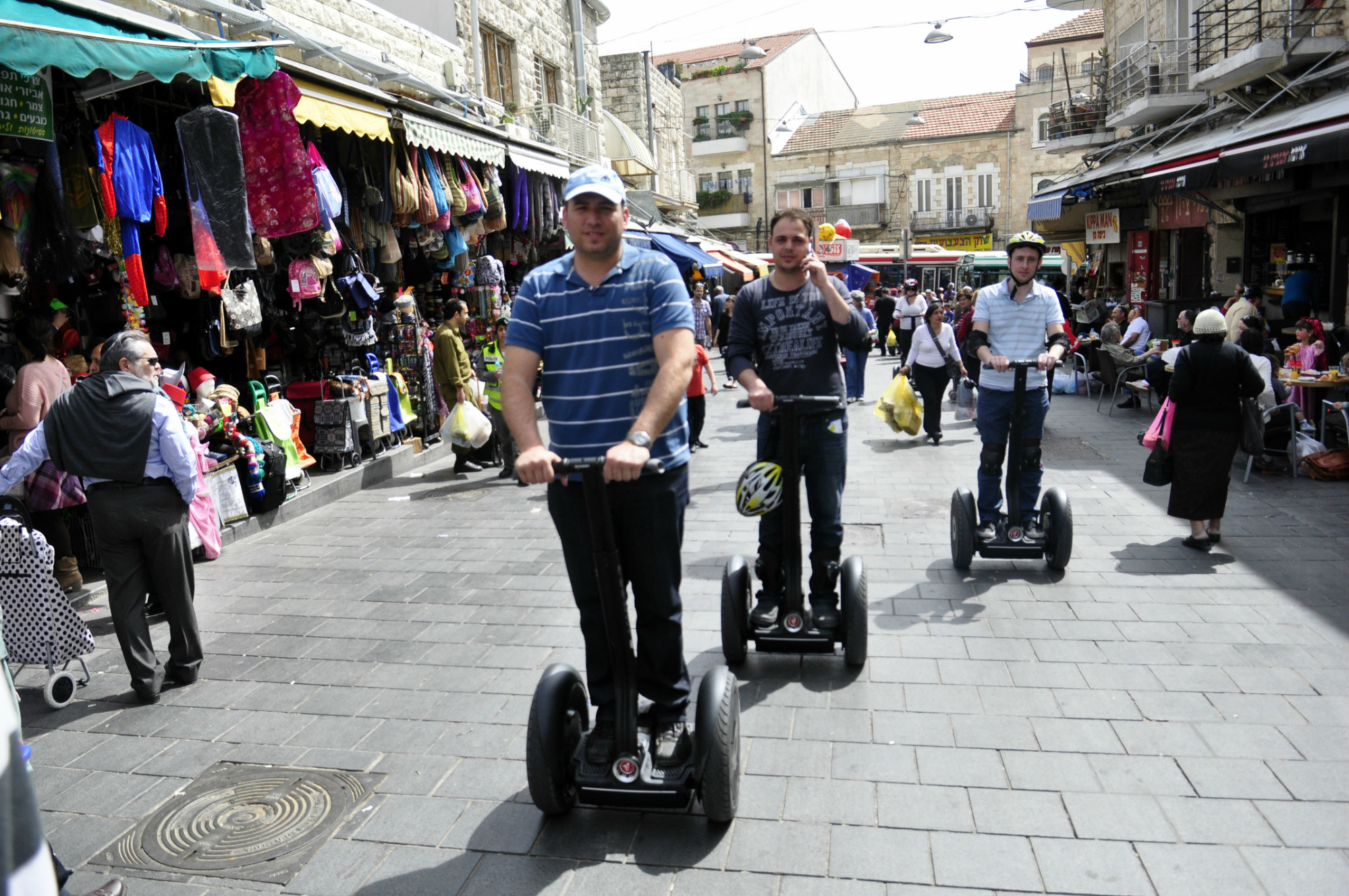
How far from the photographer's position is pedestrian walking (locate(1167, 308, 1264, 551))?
633 cm

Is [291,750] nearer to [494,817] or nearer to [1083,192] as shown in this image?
[494,817]

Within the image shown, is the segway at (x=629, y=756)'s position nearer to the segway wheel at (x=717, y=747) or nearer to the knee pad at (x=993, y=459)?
the segway wheel at (x=717, y=747)

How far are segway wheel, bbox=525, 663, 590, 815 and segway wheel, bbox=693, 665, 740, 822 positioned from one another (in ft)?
1.48

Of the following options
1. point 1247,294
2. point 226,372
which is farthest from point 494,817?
point 1247,294

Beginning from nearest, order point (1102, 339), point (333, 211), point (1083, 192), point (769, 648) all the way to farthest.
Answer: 1. point (769, 648)
2. point (333, 211)
3. point (1102, 339)
4. point (1083, 192)

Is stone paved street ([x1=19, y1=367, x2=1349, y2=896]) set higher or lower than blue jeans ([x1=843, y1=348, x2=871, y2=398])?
lower

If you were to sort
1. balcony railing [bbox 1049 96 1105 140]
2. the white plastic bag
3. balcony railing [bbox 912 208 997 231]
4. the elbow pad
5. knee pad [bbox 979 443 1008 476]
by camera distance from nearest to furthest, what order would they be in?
the elbow pad < knee pad [bbox 979 443 1008 476] < the white plastic bag < balcony railing [bbox 1049 96 1105 140] < balcony railing [bbox 912 208 997 231]

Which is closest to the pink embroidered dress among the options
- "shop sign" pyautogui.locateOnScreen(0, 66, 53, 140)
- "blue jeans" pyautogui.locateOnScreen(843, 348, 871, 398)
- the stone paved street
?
"shop sign" pyautogui.locateOnScreen(0, 66, 53, 140)

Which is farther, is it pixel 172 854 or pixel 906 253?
pixel 906 253

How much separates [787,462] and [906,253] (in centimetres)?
2257

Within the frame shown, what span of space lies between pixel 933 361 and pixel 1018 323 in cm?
547

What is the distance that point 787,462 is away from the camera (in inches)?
164

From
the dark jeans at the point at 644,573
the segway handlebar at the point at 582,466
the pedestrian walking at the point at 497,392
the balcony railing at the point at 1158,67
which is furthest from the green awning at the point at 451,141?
the balcony railing at the point at 1158,67

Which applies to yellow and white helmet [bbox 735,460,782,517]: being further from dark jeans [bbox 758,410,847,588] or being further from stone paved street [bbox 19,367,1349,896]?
stone paved street [bbox 19,367,1349,896]
